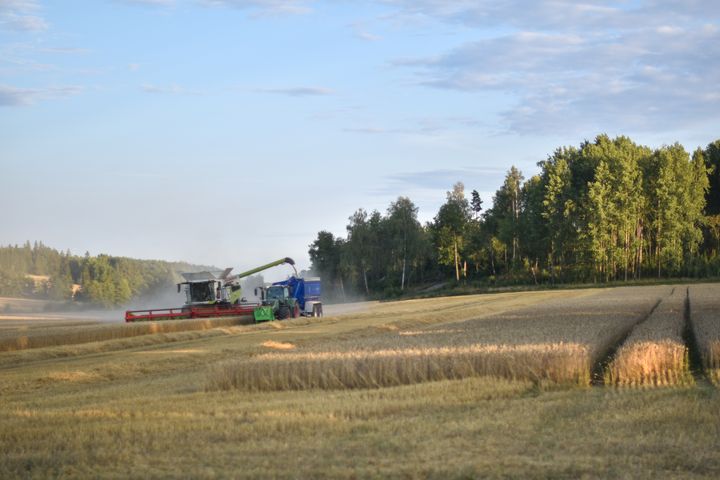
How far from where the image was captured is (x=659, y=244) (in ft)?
300

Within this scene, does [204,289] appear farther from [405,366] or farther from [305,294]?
[405,366]

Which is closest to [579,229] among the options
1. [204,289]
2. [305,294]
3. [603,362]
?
[305,294]

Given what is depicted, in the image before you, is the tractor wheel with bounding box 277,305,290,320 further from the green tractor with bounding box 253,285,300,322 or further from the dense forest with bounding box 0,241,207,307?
the dense forest with bounding box 0,241,207,307

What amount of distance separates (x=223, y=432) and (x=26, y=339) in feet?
93.6

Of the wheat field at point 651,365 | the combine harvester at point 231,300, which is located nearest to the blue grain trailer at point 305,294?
the combine harvester at point 231,300

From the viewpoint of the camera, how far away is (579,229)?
89875mm

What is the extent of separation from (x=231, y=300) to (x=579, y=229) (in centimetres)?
4897

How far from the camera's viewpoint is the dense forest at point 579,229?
89.4 meters

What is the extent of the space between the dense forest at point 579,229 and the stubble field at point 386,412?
6389 centimetres

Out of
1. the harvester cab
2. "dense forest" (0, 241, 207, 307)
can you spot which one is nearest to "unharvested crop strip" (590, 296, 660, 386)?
the harvester cab

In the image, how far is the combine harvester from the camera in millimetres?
49594

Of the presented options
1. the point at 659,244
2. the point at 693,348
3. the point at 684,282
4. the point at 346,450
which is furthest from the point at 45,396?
the point at 659,244

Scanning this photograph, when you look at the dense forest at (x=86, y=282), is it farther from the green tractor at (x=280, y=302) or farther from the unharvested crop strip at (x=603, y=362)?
the unharvested crop strip at (x=603, y=362)

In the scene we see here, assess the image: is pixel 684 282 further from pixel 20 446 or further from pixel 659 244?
pixel 20 446
